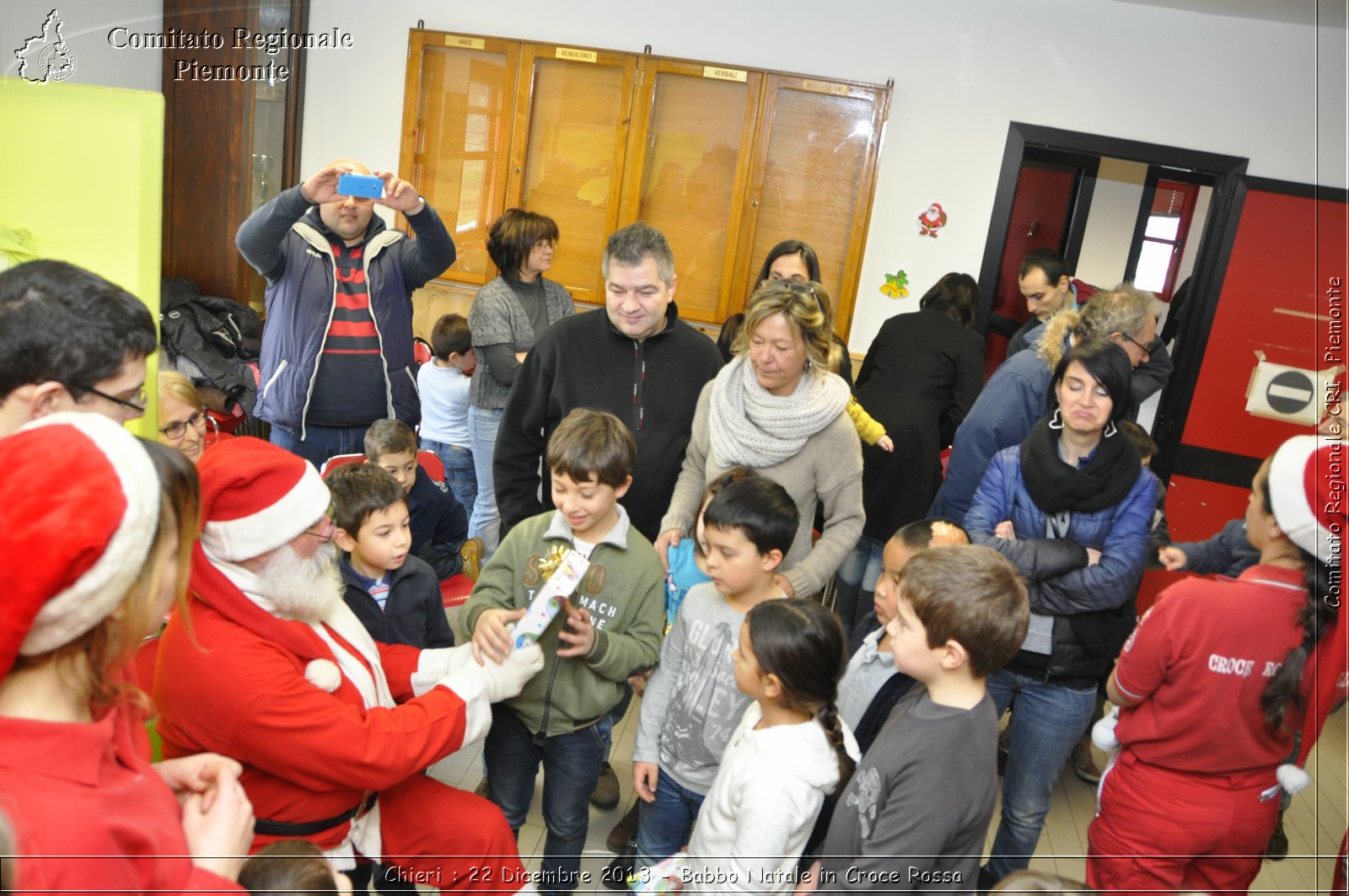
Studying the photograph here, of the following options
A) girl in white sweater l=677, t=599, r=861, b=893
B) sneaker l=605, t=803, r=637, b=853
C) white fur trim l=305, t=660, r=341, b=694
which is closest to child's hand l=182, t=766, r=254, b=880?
white fur trim l=305, t=660, r=341, b=694

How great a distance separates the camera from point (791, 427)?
242cm

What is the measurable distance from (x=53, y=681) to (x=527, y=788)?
4.29ft

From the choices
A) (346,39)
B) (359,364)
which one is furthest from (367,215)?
(346,39)

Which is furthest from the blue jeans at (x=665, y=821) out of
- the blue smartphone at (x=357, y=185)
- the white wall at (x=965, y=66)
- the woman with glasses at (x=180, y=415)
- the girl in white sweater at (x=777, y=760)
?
the white wall at (x=965, y=66)

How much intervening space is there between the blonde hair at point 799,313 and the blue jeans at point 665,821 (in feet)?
3.63

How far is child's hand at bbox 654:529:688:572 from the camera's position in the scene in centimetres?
240

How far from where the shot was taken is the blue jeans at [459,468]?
14.1 feet

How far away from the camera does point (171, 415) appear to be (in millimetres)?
2746

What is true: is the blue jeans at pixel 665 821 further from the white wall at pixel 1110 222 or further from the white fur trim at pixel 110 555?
the white wall at pixel 1110 222

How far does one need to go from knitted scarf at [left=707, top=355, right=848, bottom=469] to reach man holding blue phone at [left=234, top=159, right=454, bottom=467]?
1.31 meters

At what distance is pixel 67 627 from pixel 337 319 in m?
2.33

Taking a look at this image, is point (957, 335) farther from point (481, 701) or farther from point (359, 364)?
point (481, 701)

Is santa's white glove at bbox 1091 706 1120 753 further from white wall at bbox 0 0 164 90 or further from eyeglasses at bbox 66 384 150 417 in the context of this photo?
white wall at bbox 0 0 164 90

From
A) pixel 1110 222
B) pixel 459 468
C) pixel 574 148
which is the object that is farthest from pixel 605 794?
pixel 1110 222
